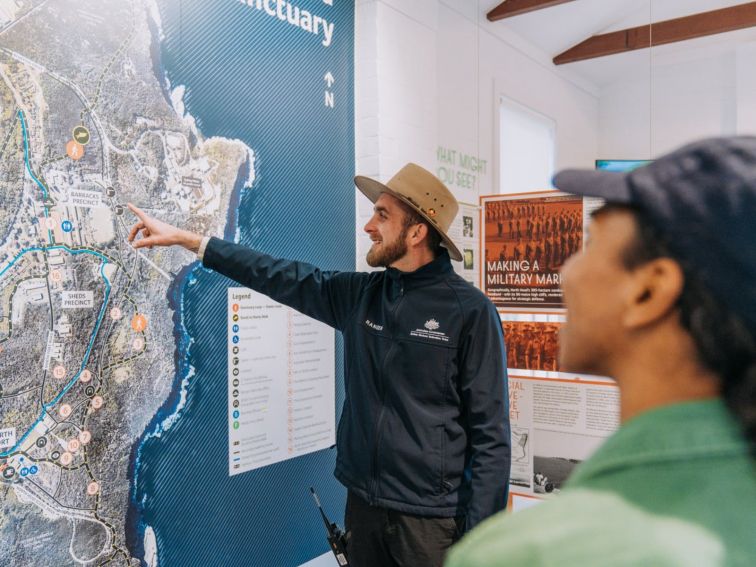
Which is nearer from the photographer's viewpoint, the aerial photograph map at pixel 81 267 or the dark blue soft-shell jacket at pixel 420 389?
the aerial photograph map at pixel 81 267

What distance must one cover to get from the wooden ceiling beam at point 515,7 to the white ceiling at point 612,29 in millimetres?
47

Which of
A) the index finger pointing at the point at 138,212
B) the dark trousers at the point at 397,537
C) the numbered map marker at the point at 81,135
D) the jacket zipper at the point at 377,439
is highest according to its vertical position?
the numbered map marker at the point at 81,135

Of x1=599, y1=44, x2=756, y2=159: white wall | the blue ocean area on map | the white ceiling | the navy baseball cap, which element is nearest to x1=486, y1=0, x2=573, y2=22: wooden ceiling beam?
the white ceiling

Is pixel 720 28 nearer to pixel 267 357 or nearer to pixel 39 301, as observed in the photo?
pixel 267 357

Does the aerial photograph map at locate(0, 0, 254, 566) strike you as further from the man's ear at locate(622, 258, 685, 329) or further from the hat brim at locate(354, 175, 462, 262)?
the man's ear at locate(622, 258, 685, 329)

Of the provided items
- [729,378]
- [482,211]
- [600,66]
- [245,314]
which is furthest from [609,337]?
[600,66]

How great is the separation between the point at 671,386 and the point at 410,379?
139 centimetres

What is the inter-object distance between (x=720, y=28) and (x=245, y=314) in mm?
4433

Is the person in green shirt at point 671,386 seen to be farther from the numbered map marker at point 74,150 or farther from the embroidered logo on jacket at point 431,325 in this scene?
the numbered map marker at point 74,150

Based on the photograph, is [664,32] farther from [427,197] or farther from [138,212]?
[138,212]

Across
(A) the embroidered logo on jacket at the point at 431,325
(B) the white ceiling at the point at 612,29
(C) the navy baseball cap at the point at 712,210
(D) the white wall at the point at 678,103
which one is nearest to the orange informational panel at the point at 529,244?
(A) the embroidered logo on jacket at the point at 431,325

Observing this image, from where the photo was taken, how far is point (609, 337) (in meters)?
0.55

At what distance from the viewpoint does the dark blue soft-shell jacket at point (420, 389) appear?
1794 millimetres

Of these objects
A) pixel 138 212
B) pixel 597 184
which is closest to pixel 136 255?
pixel 138 212
